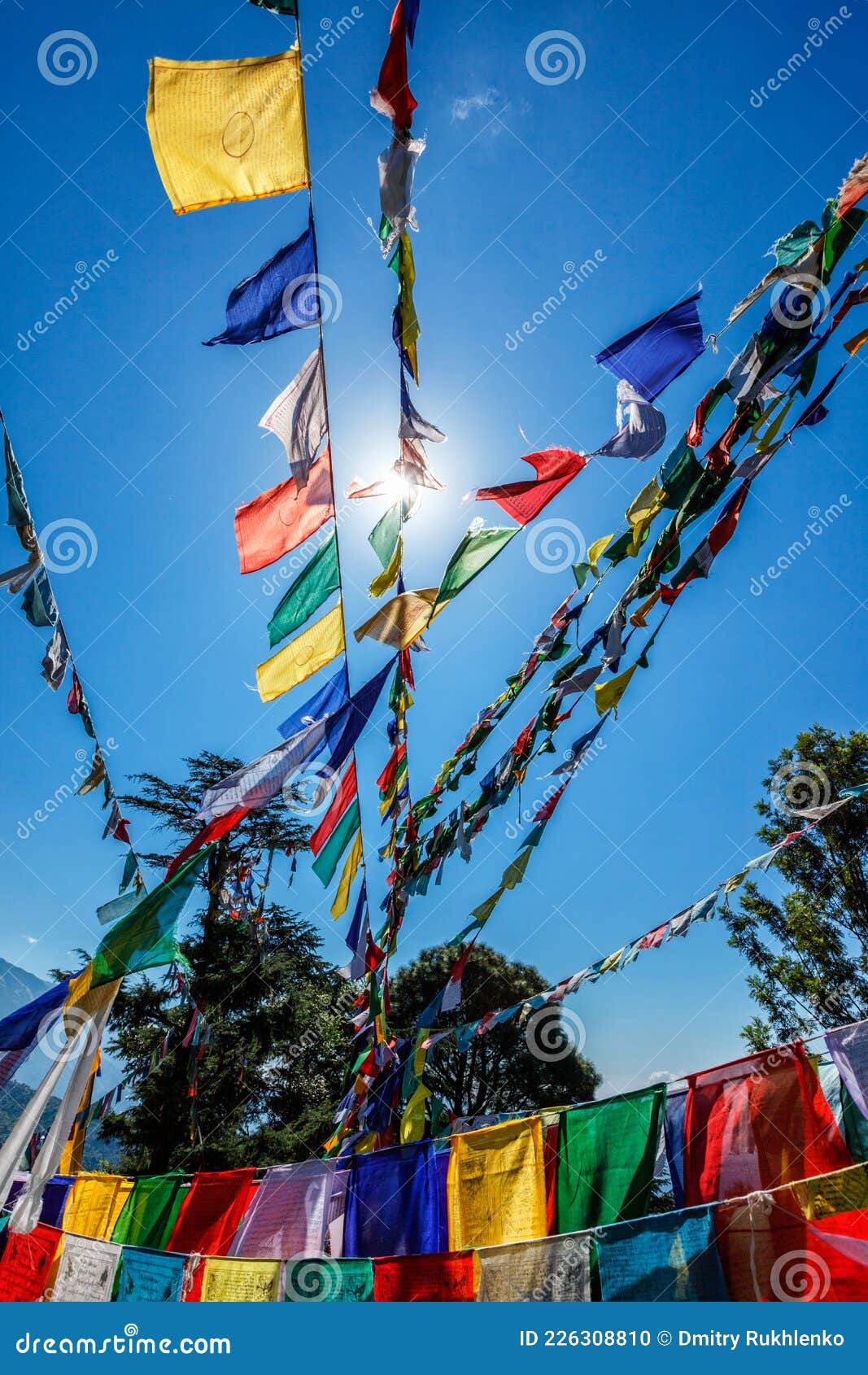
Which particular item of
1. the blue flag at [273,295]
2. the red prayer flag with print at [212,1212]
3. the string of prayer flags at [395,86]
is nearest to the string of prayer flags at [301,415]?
the blue flag at [273,295]

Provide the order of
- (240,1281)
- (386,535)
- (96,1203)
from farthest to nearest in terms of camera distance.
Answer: (96,1203) → (240,1281) → (386,535)

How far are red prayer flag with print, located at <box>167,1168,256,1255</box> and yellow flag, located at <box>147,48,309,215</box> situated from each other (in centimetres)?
702

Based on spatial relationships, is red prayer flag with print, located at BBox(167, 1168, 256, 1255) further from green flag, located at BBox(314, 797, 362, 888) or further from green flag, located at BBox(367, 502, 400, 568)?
green flag, located at BBox(367, 502, 400, 568)

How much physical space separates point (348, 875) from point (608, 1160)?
117 inches

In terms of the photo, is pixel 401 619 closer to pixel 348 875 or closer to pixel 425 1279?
pixel 348 875

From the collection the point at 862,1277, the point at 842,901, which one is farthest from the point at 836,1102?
the point at 842,901

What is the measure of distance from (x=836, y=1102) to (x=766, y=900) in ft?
27.2

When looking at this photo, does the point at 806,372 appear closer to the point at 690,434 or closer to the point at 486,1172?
the point at 690,434

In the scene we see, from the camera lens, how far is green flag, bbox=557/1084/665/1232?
465cm

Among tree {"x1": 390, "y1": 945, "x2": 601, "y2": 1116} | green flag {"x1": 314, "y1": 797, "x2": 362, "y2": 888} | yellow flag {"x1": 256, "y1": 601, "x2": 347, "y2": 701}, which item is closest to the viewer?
yellow flag {"x1": 256, "y1": 601, "x2": 347, "y2": 701}

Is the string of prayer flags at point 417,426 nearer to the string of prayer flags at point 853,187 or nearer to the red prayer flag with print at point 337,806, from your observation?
the string of prayer flags at point 853,187

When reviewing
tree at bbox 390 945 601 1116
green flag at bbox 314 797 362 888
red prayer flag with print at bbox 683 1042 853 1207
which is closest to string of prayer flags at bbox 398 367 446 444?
green flag at bbox 314 797 362 888

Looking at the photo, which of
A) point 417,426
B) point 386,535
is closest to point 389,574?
point 386,535

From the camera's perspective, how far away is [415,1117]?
6363mm
